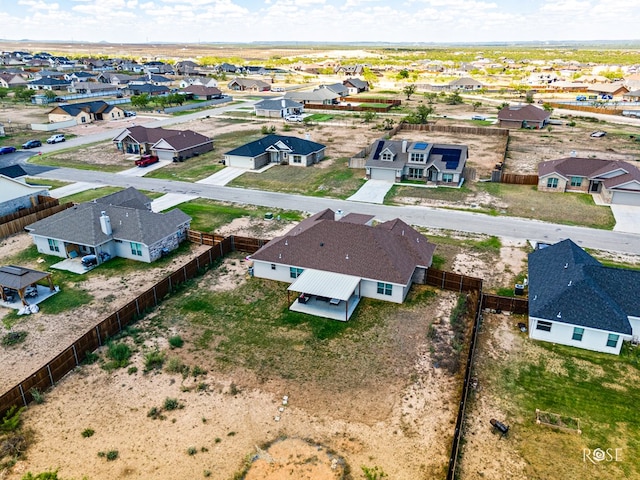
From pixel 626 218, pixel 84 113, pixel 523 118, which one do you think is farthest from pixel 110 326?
pixel 523 118

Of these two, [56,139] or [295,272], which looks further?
[56,139]

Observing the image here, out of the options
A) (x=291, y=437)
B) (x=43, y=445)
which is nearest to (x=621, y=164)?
(x=291, y=437)

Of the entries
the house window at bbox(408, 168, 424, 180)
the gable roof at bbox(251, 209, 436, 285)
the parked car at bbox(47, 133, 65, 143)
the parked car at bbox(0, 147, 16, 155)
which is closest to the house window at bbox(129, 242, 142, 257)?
the gable roof at bbox(251, 209, 436, 285)

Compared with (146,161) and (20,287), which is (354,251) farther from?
(146,161)

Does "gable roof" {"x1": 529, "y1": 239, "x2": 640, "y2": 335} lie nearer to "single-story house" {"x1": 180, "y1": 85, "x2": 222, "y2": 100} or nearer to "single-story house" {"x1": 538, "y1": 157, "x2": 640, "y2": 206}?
"single-story house" {"x1": 538, "y1": 157, "x2": 640, "y2": 206}

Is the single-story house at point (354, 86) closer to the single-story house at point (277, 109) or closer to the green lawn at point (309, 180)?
the single-story house at point (277, 109)
